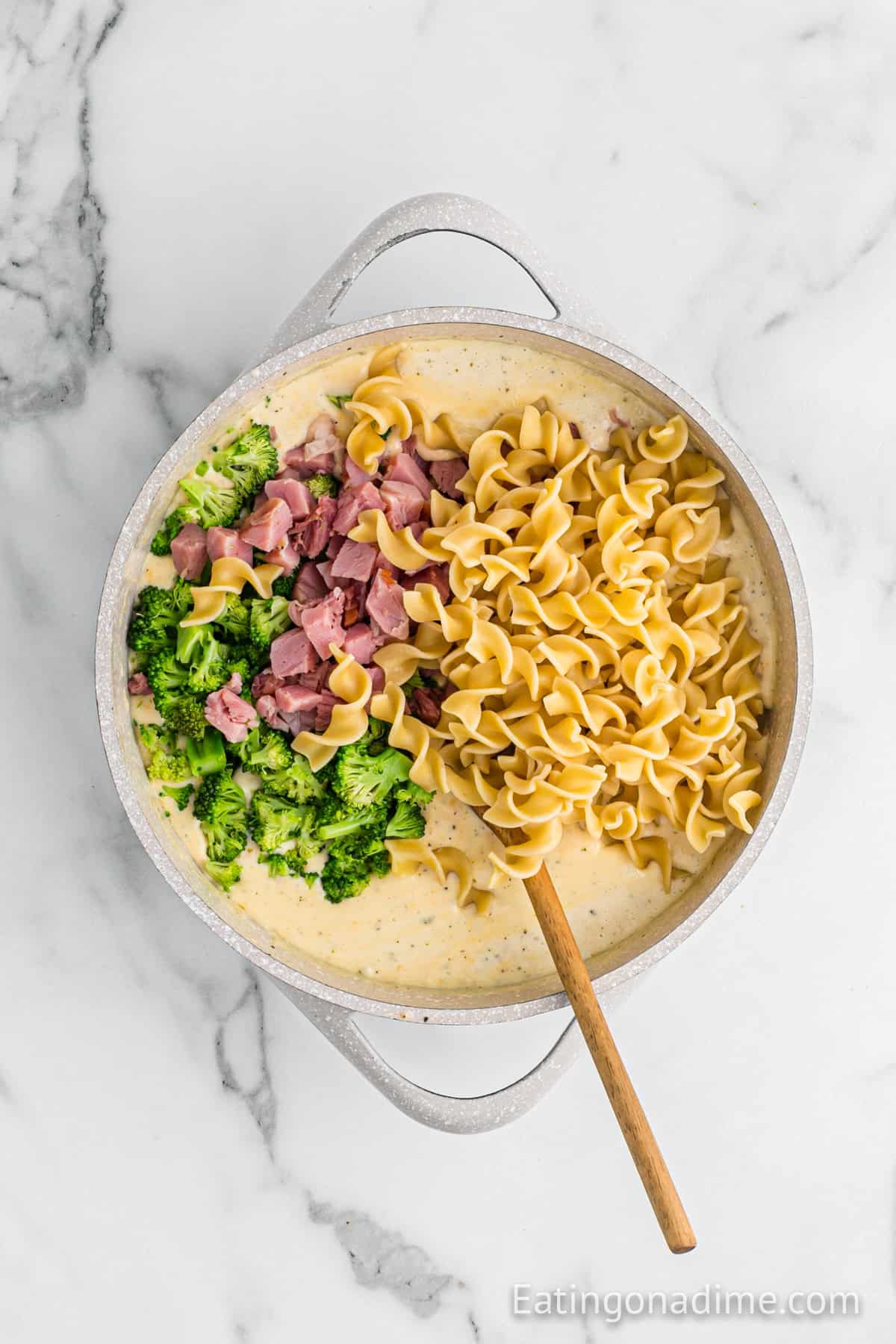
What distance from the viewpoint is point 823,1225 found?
305 cm

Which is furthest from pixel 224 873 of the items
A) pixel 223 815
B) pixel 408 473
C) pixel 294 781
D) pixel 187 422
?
pixel 187 422

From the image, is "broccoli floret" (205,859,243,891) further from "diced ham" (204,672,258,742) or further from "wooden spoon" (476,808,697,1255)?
"wooden spoon" (476,808,697,1255)

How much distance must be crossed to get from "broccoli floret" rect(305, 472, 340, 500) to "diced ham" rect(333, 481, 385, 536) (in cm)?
5

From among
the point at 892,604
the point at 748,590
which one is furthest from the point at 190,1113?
the point at 892,604

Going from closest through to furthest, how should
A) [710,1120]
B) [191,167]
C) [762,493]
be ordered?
[762,493], [191,167], [710,1120]

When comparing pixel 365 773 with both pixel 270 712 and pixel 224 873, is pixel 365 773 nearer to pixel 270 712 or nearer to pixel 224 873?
pixel 270 712

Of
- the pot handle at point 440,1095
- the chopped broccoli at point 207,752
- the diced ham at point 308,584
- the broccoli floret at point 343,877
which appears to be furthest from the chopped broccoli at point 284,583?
the pot handle at point 440,1095

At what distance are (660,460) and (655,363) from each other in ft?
1.38

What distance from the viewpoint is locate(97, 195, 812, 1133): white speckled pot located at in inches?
95.0

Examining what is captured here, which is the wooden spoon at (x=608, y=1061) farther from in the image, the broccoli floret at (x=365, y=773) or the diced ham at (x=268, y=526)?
the diced ham at (x=268, y=526)

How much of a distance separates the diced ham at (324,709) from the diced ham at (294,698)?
0.05ft

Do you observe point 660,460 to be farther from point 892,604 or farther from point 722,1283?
point 722,1283

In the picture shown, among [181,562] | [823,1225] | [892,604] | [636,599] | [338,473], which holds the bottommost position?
[823,1225]

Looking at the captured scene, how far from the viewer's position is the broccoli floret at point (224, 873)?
257 centimetres
